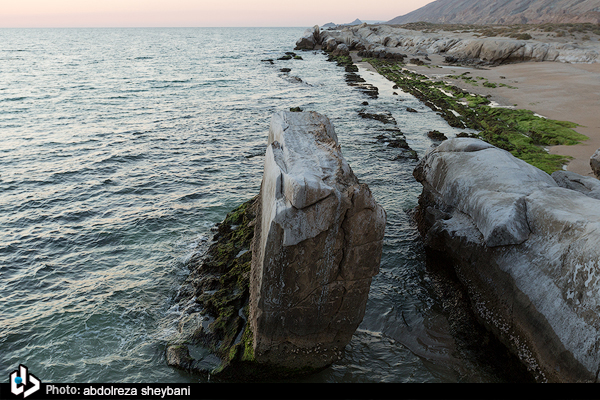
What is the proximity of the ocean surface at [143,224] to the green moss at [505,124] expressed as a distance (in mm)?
1387

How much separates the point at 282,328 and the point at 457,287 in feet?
11.5

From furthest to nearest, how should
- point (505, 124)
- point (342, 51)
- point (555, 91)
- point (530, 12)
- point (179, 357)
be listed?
point (530, 12), point (342, 51), point (555, 91), point (505, 124), point (179, 357)

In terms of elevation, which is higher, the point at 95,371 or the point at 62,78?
the point at 62,78

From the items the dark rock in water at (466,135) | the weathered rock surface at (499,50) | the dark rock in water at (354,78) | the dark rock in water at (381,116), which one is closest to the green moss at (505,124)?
the dark rock in water at (466,135)

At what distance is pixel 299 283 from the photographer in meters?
4.72

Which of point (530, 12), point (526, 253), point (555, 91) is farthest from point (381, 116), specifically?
point (530, 12)

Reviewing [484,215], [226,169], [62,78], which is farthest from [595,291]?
[62,78]

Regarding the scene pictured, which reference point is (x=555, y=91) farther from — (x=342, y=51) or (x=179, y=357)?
(x=342, y=51)

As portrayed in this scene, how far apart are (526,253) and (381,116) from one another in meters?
14.8

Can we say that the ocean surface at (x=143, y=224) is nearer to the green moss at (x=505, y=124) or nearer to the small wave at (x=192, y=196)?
the small wave at (x=192, y=196)

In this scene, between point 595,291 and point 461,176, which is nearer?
point 595,291

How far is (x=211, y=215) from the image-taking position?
10539 millimetres

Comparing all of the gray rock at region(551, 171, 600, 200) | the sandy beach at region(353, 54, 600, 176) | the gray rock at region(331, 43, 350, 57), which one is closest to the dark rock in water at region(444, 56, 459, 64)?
the sandy beach at region(353, 54, 600, 176)

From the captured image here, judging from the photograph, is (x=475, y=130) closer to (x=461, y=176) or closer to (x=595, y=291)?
(x=461, y=176)
